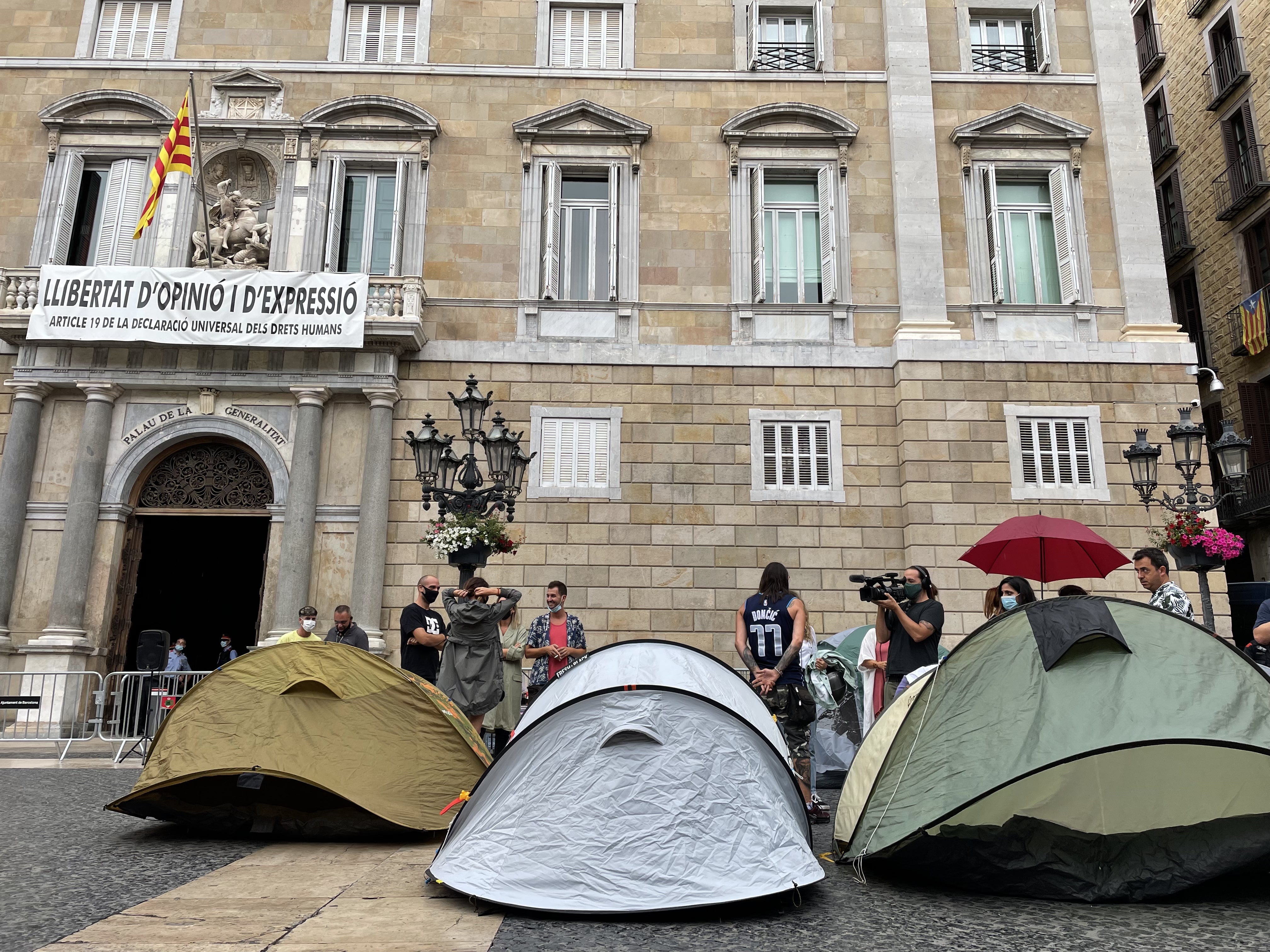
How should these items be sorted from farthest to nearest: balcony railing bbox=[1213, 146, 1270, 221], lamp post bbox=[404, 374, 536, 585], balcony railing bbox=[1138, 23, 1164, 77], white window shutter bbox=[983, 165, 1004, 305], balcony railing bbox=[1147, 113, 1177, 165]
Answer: balcony railing bbox=[1138, 23, 1164, 77] < balcony railing bbox=[1147, 113, 1177, 165] < balcony railing bbox=[1213, 146, 1270, 221] < white window shutter bbox=[983, 165, 1004, 305] < lamp post bbox=[404, 374, 536, 585]

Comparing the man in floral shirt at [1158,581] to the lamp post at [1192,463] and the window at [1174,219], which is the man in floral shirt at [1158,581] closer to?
the lamp post at [1192,463]

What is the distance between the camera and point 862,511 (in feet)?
50.3

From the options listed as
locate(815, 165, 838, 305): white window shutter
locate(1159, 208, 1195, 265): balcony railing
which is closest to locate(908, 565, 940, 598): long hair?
locate(815, 165, 838, 305): white window shutter

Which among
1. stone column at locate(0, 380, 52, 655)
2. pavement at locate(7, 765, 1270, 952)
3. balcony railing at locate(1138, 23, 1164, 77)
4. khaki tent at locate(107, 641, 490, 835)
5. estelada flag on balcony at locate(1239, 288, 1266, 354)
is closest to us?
pavement at locate(7, 765, 1270, 952)

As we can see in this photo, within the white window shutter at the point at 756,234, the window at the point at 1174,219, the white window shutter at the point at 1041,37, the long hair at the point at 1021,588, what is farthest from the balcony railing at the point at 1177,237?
the long hair at the point at 1021,588

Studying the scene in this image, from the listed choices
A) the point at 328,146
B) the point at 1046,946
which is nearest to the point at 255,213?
the point at 328,146

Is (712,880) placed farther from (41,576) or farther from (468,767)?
(41,576)

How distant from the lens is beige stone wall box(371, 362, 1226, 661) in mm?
14844

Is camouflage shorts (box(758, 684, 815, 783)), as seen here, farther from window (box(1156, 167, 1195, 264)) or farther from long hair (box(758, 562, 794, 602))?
window (box(1156, 167, 1195, 264))

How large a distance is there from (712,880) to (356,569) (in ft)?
36.9

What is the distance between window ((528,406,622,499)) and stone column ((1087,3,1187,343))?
28.4 ft

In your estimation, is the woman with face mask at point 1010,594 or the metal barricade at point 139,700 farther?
the metal barricade at point 139,700

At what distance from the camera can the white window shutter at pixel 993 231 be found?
1603cm

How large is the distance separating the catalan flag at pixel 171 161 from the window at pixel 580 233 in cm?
570
